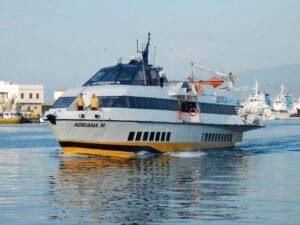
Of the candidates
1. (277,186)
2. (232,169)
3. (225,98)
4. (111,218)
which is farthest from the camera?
(225,98)

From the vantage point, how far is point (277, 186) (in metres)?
25.0

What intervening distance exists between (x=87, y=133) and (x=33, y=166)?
4.51 metres

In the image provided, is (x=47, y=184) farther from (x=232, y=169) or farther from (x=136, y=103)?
(x=136, y=103)

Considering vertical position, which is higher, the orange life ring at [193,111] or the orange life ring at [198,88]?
the orange life ring at [198,88]

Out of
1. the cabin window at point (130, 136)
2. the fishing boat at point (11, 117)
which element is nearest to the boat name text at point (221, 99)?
the cabin window at point (130, 136)

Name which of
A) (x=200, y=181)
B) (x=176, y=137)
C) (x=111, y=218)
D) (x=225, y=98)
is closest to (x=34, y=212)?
(x=111, y=218)

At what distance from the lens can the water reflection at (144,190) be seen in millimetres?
18438

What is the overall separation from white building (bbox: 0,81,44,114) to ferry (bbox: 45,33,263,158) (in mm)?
124284

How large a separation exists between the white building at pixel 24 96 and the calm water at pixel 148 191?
432 ft

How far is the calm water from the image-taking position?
59.5 feet

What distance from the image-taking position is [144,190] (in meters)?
23.6

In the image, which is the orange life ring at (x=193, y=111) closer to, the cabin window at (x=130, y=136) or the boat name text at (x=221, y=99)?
the boat name text at (x=221, y=99)

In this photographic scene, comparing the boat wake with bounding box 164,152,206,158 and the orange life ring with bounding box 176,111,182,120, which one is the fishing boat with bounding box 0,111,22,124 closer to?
the boat wake with bounding box 164,152,206,158

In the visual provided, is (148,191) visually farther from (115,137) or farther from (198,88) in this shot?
(198,88)
